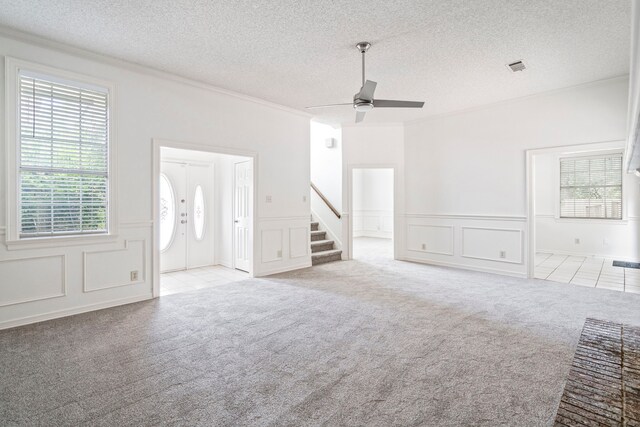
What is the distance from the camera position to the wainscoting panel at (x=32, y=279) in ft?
10.8

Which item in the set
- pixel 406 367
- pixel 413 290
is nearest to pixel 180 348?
pixel 406 367

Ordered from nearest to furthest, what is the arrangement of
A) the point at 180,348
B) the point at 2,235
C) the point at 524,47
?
the point at 180,348, the point at 2,235, the point at 524,47

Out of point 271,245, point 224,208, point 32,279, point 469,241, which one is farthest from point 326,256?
point 32,279

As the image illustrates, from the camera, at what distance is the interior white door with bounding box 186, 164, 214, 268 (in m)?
A: 6.18

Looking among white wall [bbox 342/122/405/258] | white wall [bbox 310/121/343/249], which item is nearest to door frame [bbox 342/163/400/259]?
white wall [bbox 342/122/405/258]

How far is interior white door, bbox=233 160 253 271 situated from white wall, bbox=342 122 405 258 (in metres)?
2.22

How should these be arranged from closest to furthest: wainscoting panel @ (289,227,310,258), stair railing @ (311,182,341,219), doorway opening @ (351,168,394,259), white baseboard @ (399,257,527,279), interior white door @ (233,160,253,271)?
white baseboard @ (399,257,527,279)
interior white door @ (233,160,253,271)
wainscoting panel @ (289,227,310,258)
stair railing @ (311,182,341,219)
doorway opening @ (351,168,394,259)

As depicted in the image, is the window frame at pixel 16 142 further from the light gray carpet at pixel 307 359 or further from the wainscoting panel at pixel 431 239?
the wainscoting panel at pixel 431 239

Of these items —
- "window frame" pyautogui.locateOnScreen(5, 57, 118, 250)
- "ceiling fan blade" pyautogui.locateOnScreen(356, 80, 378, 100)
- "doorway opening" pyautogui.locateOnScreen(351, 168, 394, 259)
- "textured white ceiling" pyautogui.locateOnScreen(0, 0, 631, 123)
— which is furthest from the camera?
"doorway opening" pyautogui.locateOnScreen(351, 168, 394, 259)

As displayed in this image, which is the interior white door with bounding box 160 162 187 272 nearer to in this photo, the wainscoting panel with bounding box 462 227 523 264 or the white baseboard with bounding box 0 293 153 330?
the white baseboard with bounding box 0 293 153 330

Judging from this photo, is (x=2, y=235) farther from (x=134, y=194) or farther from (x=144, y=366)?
(x=144, y=366)

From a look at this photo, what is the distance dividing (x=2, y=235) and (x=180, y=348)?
7.20 feet

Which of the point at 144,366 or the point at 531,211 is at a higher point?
the point at 531,211

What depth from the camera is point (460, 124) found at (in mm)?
6082
